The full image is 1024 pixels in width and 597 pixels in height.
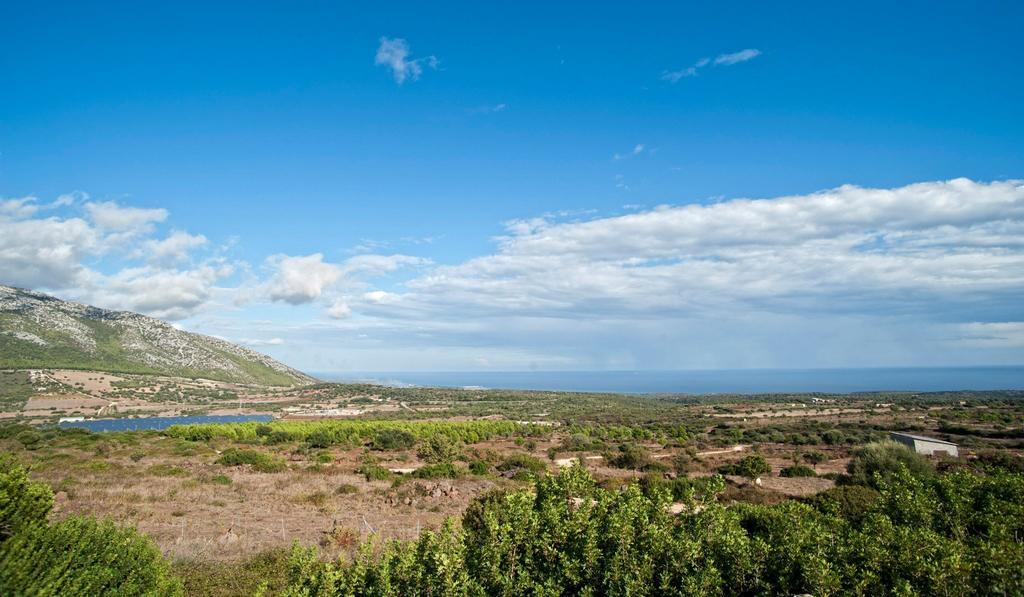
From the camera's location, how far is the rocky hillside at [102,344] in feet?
387

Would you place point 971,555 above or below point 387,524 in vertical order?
above

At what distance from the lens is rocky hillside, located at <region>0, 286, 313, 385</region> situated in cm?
11788

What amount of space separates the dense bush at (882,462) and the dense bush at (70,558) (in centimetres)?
2484

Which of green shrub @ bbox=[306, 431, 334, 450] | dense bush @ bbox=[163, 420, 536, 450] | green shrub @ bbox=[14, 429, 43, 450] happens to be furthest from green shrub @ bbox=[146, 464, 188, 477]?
dense bush @ bbox=[163, 420, 536, 450]

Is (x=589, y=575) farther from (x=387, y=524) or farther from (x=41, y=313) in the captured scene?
(x=41, y=313)

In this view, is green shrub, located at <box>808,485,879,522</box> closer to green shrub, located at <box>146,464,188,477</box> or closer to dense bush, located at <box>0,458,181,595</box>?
dense bush, located at <box>0,458,181,595</box>

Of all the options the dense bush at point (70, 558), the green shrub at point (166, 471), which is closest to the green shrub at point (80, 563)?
the dense bush at point (70, 558)

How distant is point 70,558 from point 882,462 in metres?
28.5

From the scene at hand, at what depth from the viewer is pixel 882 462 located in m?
22.3

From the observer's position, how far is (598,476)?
25016 millimetres

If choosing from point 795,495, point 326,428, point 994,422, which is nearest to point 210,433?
point 326,428

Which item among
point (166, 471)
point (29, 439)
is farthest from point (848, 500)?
point (29, 439)

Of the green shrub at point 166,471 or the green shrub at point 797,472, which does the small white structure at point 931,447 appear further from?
the green shrub at point 166,471

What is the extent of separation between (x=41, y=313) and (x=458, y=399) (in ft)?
397
